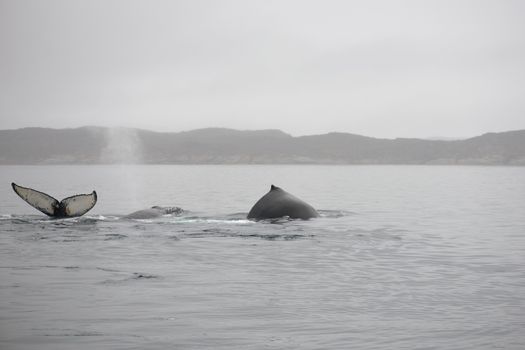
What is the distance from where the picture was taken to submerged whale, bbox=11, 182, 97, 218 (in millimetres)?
20859

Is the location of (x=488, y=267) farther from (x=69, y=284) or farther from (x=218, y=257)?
(x=69, y=284)

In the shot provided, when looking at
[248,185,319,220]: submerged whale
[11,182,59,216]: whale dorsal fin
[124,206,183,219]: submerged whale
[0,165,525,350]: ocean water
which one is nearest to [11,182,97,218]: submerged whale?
[11,182,59,216]: whale dorsal fin

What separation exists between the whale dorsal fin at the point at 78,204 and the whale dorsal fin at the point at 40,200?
11.9 inches

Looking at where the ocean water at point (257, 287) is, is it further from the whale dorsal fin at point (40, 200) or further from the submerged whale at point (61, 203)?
the whale dorsal fin at point (40, 200)

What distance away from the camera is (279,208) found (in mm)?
22766

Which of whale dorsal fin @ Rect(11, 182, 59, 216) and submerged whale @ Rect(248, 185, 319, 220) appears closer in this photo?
whale dorsal fin @ Rect(11, 182, 59, 216)

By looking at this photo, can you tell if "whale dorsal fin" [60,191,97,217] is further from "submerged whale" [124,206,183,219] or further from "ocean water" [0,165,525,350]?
"submerged whale" [124,206,183,219]

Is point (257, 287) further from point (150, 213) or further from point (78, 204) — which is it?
point (150, 213)

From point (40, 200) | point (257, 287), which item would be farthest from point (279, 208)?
point (257, 287)

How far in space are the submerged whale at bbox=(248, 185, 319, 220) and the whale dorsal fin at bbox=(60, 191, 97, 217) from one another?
5.35 m

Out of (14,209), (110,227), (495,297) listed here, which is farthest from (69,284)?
(14,209)

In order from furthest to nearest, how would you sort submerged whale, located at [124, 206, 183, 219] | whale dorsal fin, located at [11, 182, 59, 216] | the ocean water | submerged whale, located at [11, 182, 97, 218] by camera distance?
submerged whale, located at [124, 206, 183, 219], submerged whale, located at [11, 182, 97, 218], whale dorsal fin, located at [11, 182, 59, 216], the ocean water

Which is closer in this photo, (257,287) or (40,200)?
(257,287)

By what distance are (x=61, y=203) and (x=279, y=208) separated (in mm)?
6908
